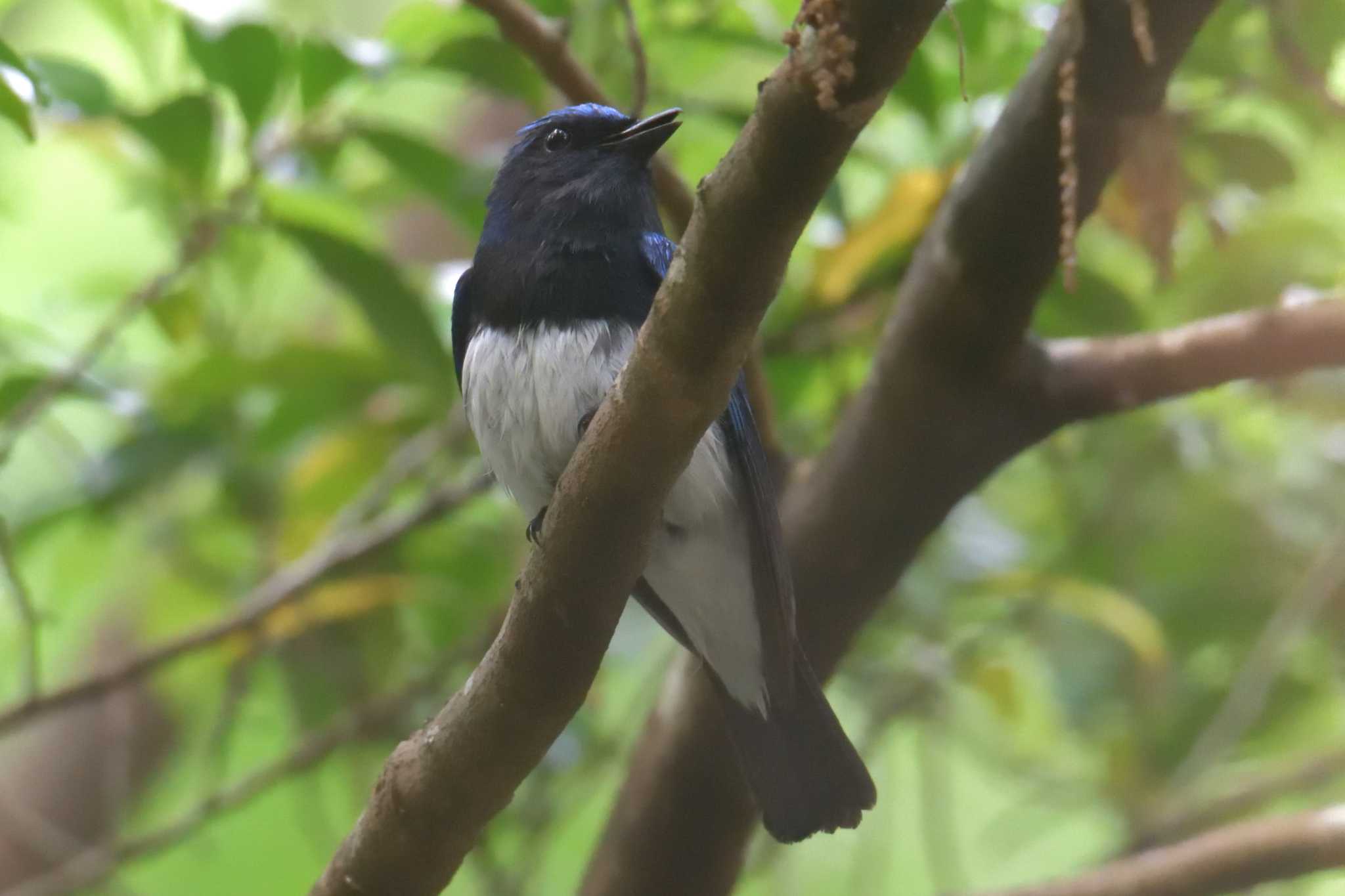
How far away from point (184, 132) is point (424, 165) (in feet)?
1.82

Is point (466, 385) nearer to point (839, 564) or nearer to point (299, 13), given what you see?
point (839, 564)

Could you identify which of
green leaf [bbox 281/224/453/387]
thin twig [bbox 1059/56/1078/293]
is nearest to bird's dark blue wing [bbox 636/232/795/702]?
thin twig [bbox 1059/56/1078/293]

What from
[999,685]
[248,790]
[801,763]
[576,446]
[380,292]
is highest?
[380,292]

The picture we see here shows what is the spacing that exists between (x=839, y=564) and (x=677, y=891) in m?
0.72

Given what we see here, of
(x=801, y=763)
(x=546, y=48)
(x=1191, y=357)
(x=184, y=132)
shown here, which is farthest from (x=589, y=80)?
(x=801, y=763)

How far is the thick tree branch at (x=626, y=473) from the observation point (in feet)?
5.12

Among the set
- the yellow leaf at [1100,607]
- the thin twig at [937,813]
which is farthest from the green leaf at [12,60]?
the thin twig at [937,813]

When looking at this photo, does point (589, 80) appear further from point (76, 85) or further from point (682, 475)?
point (76, 85)

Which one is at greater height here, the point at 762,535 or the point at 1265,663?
the point at 762,535

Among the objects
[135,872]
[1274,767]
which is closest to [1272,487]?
[1274,767]

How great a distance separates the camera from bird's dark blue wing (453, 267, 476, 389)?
316cm

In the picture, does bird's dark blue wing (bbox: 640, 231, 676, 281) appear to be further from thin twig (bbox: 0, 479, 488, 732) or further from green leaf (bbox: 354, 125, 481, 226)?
thin twig (bbox: 0, 479, 488, 732)

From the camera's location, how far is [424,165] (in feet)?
11.4

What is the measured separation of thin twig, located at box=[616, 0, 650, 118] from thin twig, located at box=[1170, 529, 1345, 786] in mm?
2124
